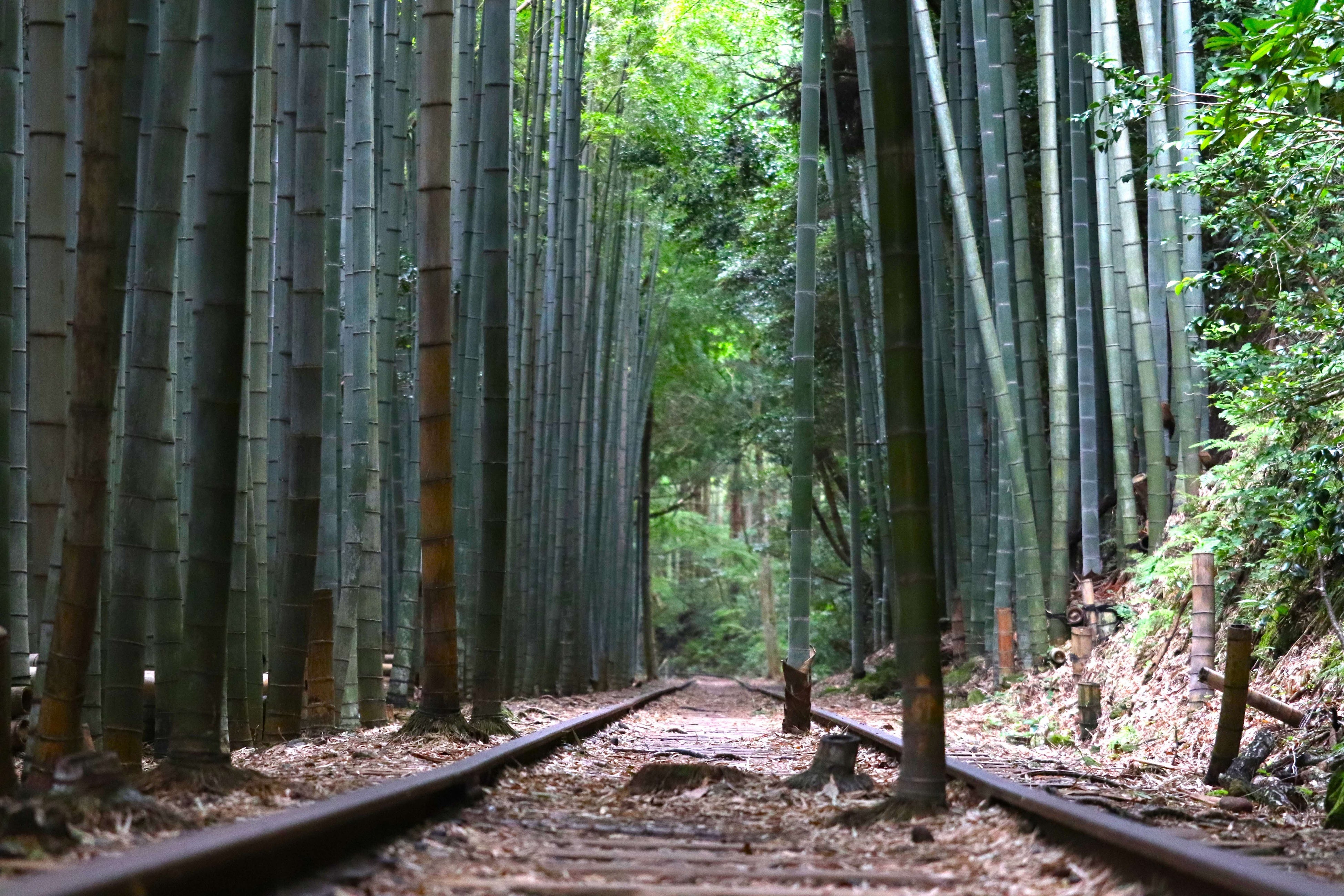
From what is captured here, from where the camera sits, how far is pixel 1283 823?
2.94 m

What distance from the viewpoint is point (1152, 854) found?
2062 mm

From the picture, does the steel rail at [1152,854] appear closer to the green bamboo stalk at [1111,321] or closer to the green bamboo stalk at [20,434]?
the green bamboo stalk at [20,434]

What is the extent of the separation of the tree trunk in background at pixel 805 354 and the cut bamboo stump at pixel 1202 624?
5.42 feet

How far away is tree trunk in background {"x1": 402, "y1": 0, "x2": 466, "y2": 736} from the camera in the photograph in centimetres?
418

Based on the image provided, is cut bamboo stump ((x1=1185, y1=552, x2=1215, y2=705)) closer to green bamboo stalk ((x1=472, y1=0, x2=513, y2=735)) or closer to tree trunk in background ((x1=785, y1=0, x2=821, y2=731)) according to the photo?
tree trunk in background ((x1=785, y1=0, x2=821, y2=731))

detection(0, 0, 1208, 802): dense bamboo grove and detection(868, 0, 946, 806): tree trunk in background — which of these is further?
detection(868, 0, 946, 806): tree trunk in background

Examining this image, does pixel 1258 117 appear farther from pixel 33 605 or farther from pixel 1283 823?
pixel 33 605

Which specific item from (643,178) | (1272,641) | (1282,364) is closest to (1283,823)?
(1272,641)

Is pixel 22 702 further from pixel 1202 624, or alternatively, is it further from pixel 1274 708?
pixel 1202 624

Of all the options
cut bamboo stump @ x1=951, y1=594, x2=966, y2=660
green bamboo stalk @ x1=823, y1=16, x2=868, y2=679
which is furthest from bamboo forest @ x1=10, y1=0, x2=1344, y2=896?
cut bamboo stump @ x1=951, y1=594, x2=966, y2=660

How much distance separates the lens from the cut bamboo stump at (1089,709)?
5.18 metres

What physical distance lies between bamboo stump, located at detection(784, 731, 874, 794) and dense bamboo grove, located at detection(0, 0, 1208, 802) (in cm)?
49

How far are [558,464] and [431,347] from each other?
208 inches

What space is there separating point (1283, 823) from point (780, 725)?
4949mm
